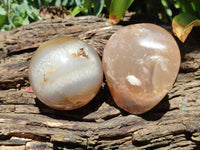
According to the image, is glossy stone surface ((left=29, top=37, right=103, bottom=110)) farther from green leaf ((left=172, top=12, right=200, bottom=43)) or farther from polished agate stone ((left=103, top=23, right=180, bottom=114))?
green leaf ((left=172, top=12, right=200, bottom=43))

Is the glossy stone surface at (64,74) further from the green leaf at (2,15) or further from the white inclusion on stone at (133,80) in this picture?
the green leaf at (2,15)

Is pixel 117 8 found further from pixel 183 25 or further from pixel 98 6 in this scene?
pixel 183 25

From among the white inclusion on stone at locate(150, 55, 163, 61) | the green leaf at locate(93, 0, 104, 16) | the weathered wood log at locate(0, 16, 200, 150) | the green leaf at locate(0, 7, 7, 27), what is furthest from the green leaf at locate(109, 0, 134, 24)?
the green leaf at locate(0, 7, 7, 27)

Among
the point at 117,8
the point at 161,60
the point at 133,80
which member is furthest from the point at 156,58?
the point at 117,8

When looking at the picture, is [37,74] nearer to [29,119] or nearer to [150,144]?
[29,119]

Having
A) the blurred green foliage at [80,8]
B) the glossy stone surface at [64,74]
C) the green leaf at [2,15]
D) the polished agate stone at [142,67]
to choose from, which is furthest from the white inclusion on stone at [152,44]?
the green leaf at [2,15]

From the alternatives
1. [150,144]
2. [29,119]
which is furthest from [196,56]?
[29,119]
